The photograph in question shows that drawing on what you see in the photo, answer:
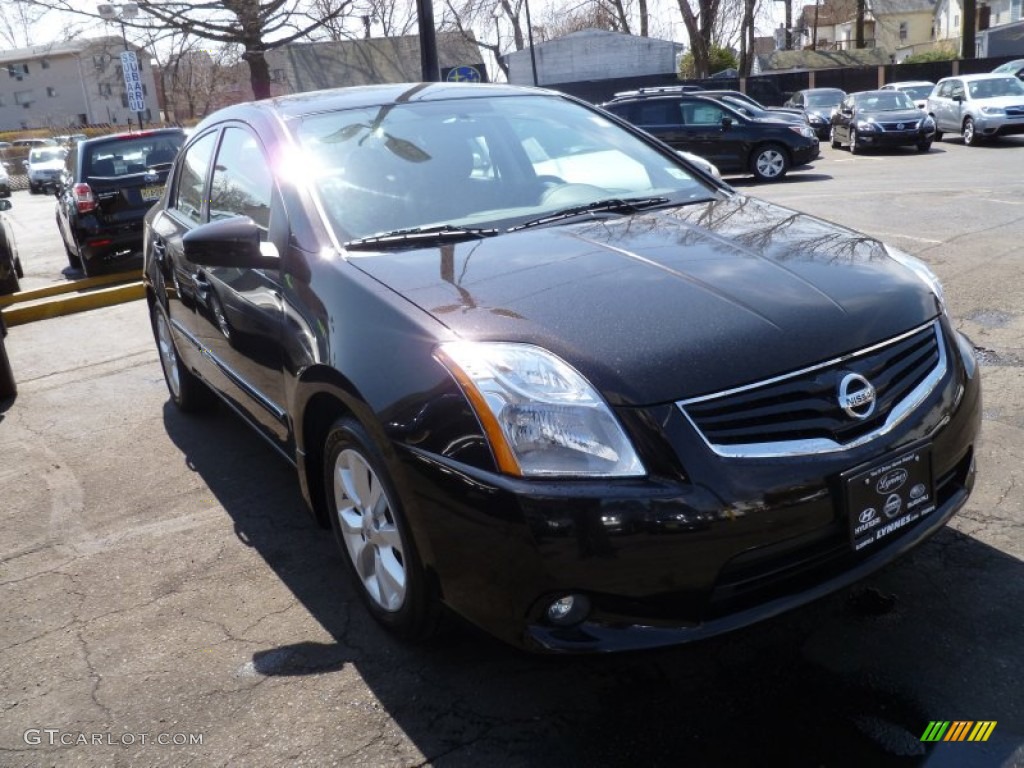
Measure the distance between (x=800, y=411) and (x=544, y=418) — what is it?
2.14 feet

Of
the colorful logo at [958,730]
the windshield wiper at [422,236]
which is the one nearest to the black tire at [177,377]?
the windshield wiper at [422,236]

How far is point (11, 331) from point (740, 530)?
806cm

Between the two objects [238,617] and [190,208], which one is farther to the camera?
[190,208]

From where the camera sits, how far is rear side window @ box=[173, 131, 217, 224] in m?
4.57

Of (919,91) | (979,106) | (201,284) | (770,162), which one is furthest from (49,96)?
(201,284)

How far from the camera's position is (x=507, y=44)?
217 ft

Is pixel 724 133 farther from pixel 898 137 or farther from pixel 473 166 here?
pixel 473 166

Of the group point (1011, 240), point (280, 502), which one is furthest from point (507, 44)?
point (280, 502)

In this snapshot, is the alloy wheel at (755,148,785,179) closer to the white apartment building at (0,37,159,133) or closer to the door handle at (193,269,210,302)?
the door handle at (193,269,210,302)

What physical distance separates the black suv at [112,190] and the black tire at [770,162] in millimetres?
10313

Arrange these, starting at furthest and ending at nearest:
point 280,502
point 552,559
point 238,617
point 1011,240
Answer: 1. point 1011,240
2. point 280,502
3. point 238,617
4. point 552,559

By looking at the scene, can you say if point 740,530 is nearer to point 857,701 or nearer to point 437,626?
point 857,701

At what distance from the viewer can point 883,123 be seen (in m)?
19.8

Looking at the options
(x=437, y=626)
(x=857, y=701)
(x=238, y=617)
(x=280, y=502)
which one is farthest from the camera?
(x=280, y=502)
